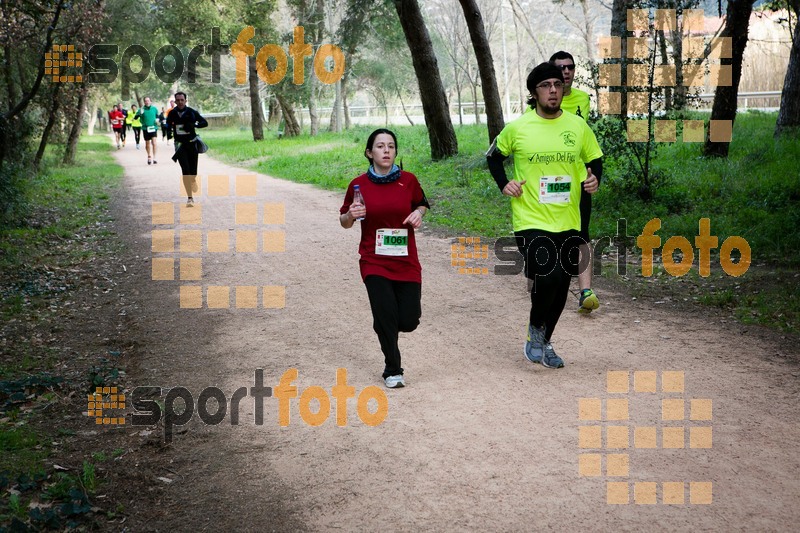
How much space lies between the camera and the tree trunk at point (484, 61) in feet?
58.3

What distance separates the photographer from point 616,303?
342 inches

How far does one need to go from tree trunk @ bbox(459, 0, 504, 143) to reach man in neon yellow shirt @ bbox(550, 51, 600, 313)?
31.7ft

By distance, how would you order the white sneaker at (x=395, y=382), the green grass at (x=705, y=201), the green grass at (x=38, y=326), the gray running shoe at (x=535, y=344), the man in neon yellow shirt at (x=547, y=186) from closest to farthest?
the green grass at (x=38, y=326) < the white sneaker at (x=395, y=382) < the man in neon yellow shirt at (x=547, y=186) < the gray running shoe at (x=535, y=344) < the green grass at (x=705, y=201)

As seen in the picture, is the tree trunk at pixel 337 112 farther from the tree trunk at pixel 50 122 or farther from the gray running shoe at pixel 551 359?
the gray running shoe at pixel 551 359

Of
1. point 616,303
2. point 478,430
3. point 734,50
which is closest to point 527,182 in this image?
point 478,430

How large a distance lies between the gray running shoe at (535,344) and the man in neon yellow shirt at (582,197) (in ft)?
2.88

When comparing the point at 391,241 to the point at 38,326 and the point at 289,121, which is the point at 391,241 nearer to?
the point at 38,326

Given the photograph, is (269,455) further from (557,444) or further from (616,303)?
(616,303)

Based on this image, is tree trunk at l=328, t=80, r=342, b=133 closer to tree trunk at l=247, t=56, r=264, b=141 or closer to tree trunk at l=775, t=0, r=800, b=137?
tree trunk at l=247, t=56, r=264, b=141

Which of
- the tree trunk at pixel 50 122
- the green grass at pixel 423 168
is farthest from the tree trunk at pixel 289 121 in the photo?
the tree trunk at pixel 50 122

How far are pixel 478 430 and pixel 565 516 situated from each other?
3.99 ft

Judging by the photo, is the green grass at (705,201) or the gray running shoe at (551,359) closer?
the gray running shoe at (551,359)

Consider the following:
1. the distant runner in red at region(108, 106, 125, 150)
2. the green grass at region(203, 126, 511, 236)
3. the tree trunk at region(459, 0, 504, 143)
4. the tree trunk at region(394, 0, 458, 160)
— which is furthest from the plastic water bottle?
the distant runner in red at region(108, 106, 125, 150)

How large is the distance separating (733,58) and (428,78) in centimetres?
763
